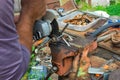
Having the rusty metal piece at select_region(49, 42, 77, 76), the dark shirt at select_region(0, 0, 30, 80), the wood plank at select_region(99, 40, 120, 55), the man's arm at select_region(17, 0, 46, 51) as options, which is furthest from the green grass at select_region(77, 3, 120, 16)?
the dark shirt at select_region(0, 0, 30, 80)

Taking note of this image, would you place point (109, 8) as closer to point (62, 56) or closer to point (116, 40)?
point (116, 40)

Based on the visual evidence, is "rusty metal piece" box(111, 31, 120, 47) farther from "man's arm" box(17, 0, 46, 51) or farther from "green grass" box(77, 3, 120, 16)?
"green grass" box(77, 3, 120, 16)

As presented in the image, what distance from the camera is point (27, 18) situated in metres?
1.45

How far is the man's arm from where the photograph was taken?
1424mm

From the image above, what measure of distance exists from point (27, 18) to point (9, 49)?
29cm

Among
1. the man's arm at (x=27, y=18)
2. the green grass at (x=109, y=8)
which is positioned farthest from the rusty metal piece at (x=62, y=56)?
the green grass at (x=109, y=8)

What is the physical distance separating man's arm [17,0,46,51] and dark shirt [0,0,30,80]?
10 cm

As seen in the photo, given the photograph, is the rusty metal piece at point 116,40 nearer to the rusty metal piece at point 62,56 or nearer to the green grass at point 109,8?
the rusty metal piece at point 62,56

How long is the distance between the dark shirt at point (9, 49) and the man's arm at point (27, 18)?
97mm

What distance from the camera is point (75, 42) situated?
2074 millimetres

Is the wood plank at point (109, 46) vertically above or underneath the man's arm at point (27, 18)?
underneath

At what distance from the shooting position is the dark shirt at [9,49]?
3.71 ft

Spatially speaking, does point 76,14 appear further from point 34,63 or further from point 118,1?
point 118,1

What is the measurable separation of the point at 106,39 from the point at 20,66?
1.39 m
